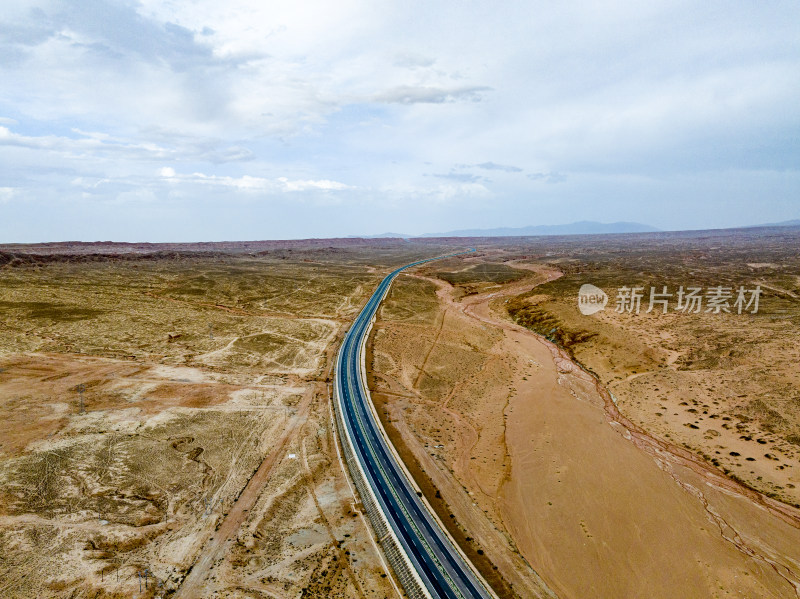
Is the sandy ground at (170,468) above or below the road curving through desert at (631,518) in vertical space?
above

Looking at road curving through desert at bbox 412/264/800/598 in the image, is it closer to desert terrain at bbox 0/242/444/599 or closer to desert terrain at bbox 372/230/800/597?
desert terrain at bbox 372/230/800/597

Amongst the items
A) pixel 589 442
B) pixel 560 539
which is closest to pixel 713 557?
pixel 560 539

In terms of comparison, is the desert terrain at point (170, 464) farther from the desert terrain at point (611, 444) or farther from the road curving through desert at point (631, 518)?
the road curving through desert at point (631, 518)

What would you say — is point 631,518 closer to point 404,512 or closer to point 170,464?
point 404,512

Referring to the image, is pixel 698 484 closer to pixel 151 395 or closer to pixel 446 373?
pixel 446 373

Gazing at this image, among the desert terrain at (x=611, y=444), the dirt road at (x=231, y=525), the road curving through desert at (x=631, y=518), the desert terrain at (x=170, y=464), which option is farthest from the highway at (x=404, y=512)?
the dirt road at (x=231, y=525)
